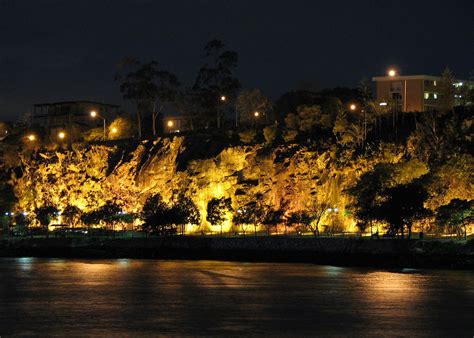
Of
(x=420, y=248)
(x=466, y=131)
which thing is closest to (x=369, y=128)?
(x=466, y=131)

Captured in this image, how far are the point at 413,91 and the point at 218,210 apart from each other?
31786mm

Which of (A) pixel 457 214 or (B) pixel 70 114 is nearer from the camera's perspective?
(A) pixel 457 214

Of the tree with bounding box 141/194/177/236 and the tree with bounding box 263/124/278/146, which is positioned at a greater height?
the tree with bounding box 263/124/278/146

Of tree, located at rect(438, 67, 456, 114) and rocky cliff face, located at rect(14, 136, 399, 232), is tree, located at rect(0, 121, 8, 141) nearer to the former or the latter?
→ rocky cliff face, located at rect(14, 136, 399, 232)

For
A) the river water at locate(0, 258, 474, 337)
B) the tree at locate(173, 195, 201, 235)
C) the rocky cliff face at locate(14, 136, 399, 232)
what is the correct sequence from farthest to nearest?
1. the tree at locate(173, 195, 201, 235)
2. the rocky cliff face at locate(14, 136, 399, 232)
3. the river water at locate(0, 258, 474, 337)

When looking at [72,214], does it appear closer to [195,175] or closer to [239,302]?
[195,175]

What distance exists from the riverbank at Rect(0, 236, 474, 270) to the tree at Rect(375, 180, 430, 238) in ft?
7.50

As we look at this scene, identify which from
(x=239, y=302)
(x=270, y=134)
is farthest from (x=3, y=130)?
(x=239, y=302)

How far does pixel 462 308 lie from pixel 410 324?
574cm

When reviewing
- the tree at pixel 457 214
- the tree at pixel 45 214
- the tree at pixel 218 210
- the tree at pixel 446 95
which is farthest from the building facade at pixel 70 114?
the tree at pixel 457 214

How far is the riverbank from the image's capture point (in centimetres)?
5738

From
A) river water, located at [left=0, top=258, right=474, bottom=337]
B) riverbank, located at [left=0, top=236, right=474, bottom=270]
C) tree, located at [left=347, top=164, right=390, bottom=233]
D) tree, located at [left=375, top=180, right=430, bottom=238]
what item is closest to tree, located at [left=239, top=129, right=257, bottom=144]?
riverbank, located at [left=0, top=236, right=474, bottom=270]

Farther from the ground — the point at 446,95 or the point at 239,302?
the point at 446,95

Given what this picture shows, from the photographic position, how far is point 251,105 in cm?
11094
